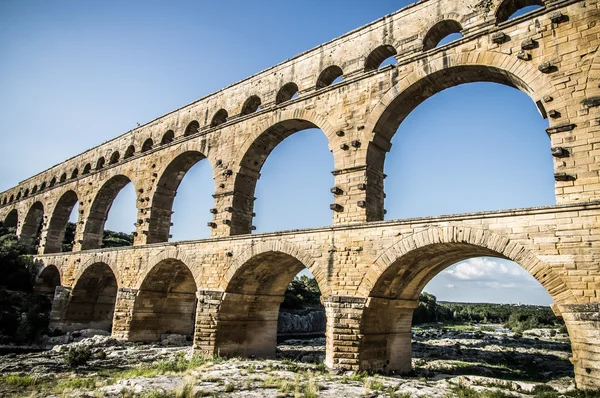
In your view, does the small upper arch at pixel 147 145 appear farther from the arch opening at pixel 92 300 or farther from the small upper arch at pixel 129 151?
the arch opening at pixel 92 300

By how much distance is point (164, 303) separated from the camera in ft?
55.7

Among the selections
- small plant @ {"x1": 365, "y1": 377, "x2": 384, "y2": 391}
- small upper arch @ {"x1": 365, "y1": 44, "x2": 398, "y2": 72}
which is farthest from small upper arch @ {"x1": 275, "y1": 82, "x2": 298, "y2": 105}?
small plant @ {"x1": 365, "y1": 377, "x2": 384, "y2": 391}

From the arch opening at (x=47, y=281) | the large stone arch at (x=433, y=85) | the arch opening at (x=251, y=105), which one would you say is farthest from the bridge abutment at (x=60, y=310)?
the large stone arch at (x=433, y=85)

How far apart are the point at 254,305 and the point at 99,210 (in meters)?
12.8

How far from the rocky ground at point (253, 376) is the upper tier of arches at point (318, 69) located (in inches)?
331

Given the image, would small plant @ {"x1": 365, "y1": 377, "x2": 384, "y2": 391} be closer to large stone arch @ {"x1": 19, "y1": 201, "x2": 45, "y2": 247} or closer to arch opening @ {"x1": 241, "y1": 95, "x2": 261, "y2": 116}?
arch opening @ {"x1": 241, "y1": 95, "x2": 261, "y2": 116}

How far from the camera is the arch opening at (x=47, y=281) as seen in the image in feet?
75.6

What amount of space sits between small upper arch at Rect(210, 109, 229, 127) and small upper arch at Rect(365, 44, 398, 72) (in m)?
6.92

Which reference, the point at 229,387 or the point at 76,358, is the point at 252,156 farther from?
the point at 229,387

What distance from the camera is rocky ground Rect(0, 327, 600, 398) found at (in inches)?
313

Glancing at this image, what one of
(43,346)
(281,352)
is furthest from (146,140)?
(281,352)

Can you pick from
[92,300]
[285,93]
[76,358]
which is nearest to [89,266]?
[92,300]

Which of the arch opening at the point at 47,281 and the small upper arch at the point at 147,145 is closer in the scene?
the small upper arch at the point at 147,145

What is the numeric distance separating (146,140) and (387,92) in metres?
13.2
